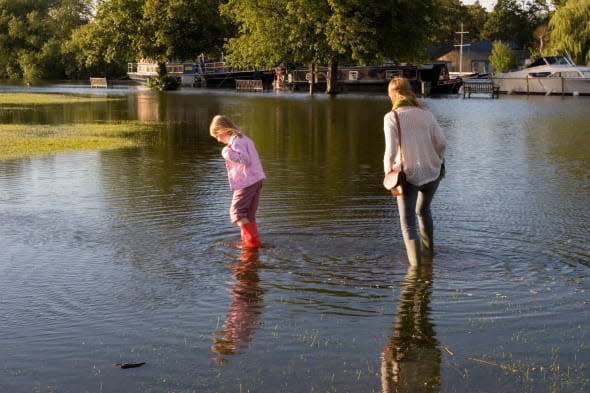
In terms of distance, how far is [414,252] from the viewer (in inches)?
313

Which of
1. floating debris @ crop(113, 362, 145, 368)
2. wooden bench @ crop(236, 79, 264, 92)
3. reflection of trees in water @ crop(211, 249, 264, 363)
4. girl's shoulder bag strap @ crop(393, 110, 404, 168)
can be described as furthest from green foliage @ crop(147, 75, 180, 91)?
floating debris @ crop(113, 362, 145, 368)

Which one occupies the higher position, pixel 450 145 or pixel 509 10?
pixel 509 10

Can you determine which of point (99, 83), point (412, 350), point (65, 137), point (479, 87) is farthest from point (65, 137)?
point (99, 83)

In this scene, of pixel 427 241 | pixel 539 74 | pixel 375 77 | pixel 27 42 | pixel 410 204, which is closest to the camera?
pixel 410 204

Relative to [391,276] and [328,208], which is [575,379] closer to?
[391,276]

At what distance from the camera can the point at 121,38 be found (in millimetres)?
70562

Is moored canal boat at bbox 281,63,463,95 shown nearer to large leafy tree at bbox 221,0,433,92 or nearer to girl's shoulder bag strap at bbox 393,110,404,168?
large leafy tree at bbox 221,0,433,92

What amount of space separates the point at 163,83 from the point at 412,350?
66695mm

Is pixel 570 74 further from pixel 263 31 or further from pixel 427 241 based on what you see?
pixel 427 241

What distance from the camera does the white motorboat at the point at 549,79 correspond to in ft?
195

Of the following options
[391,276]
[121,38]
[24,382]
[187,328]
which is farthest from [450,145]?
[121,38]

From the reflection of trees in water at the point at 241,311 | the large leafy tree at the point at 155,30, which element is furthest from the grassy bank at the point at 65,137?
the large leafy tree at the point at 155,30

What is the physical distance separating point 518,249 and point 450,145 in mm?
12084

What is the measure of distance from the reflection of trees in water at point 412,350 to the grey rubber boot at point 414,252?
65 cm
